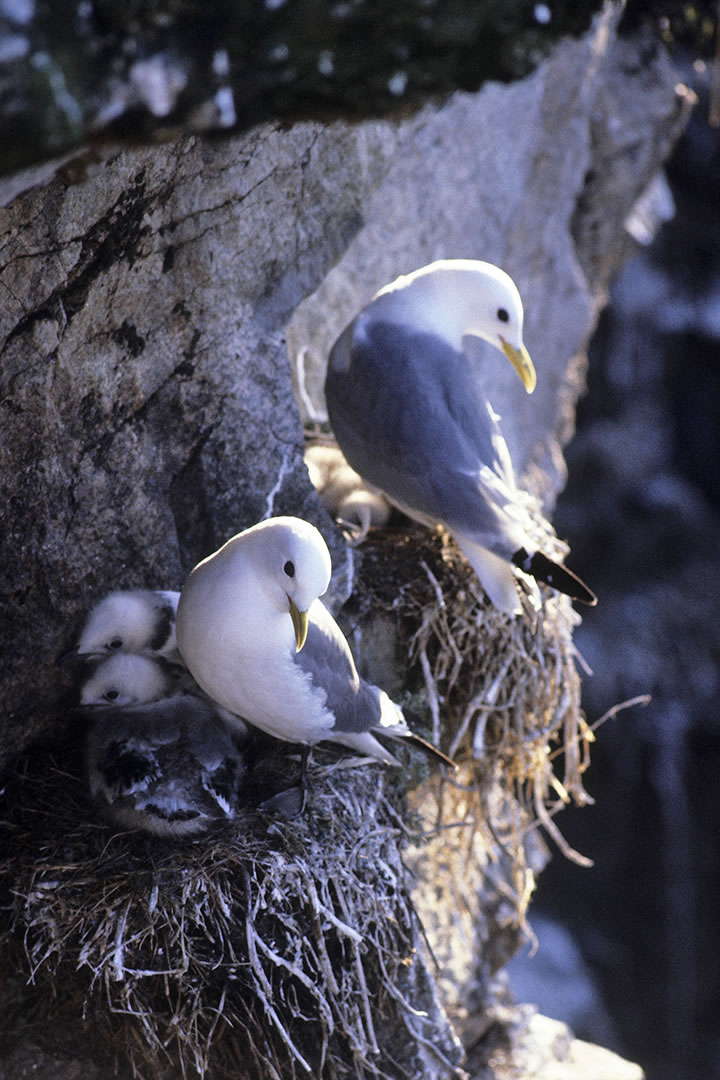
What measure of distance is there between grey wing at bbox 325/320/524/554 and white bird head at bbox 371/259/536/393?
0.05 m

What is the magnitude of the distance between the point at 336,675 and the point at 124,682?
0.43 meters

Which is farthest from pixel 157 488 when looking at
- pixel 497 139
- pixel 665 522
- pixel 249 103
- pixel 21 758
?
pixel 665 522

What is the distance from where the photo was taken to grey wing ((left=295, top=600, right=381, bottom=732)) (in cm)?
209

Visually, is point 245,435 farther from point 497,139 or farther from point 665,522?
point 665,522

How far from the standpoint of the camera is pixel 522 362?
2.66m

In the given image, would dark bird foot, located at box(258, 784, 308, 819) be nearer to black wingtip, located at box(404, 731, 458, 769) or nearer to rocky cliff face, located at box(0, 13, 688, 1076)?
black wingtip, located at box(404, 731, 458, 769)

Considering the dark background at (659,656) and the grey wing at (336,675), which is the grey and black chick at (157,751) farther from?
the dark background at (659,656)

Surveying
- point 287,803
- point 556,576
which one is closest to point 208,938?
point 287,803

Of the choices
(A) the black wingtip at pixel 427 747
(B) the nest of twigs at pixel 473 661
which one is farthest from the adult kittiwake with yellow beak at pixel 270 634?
(B) the nest of twigs at pixel 473 661

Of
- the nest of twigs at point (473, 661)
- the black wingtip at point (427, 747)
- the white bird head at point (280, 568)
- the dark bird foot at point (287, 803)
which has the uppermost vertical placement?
the white bird head at point (280, 568)

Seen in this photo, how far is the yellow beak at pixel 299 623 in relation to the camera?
1.98m

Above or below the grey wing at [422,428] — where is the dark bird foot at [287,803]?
below


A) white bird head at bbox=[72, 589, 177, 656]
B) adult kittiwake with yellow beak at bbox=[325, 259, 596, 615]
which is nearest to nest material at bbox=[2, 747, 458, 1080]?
white bird head at bbox=[72, 589, 177, 656]

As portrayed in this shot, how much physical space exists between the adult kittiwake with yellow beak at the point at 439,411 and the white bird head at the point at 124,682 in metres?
0.69
